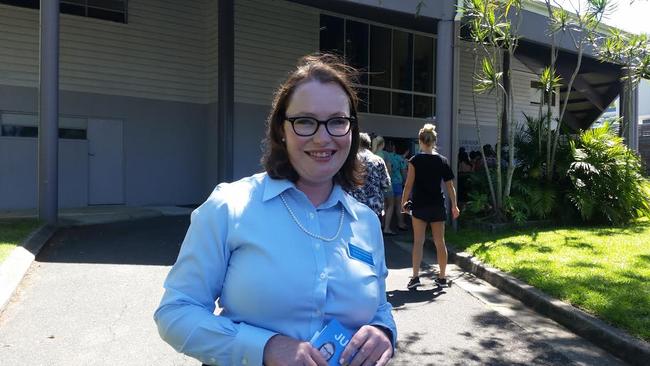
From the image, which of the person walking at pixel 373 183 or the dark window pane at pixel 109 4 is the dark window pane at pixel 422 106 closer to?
the dark window pane at pixel 109 4

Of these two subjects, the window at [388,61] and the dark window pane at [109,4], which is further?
the window at [388,61]

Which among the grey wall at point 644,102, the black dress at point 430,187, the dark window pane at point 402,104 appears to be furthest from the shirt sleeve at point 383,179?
the grey wall at point 644,102

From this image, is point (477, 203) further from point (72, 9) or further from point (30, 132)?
point (72, 9)

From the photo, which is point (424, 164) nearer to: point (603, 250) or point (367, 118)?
point (603, 250)

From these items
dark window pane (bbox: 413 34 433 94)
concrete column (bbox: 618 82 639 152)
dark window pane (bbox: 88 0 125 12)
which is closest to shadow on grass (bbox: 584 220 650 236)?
concrete column (bbox: 618 82 639 152)

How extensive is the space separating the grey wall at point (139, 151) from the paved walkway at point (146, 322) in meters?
6.46

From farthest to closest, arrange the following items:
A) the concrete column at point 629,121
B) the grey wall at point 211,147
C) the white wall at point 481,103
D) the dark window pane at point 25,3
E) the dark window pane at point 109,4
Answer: the white wall at point 481,103
the concrete column at point 629,121
the grey wall at point 211,147
the dark window pane at point 109,4
the dark window pane at point 25,3

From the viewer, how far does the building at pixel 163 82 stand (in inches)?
504

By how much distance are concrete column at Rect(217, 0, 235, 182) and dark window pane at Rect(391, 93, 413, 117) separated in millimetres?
6488

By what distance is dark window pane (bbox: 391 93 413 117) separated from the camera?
1828 centimetres

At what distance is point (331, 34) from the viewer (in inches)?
662

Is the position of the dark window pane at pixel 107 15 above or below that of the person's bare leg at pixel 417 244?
above

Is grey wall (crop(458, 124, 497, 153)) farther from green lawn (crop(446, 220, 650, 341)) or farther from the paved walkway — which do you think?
the paved walkway

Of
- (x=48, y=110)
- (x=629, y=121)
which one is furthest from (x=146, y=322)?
(x=629, y=121)
